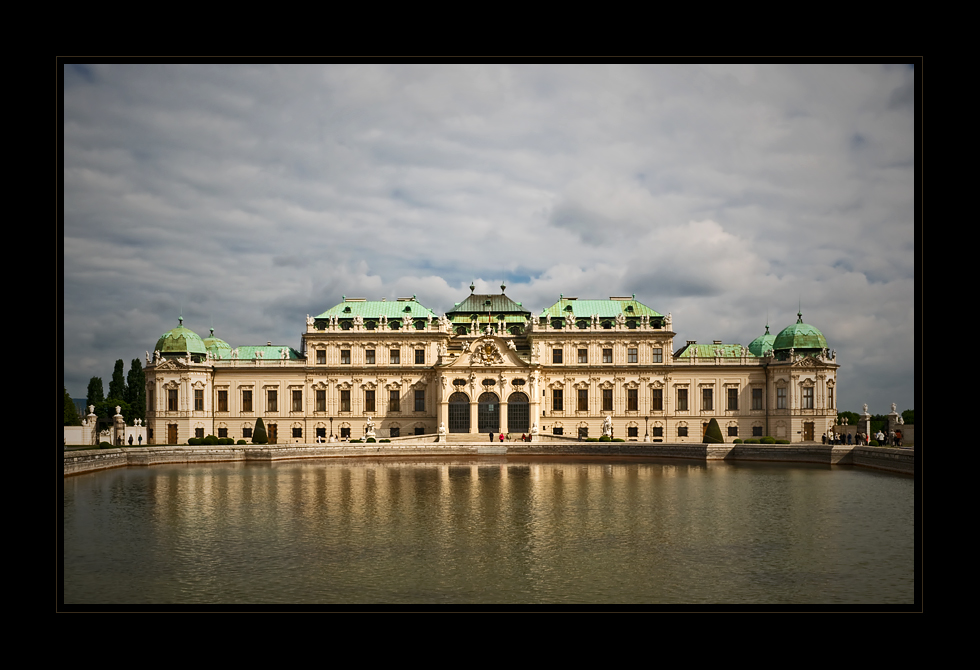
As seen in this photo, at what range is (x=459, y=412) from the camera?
264ft

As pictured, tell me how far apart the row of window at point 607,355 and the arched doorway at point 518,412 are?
20.9 ft

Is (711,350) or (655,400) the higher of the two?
(711,350)

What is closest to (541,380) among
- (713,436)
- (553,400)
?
(553,400)

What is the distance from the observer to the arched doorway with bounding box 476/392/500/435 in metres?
80.1

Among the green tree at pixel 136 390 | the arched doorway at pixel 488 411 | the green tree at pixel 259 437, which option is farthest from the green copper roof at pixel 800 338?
the green tree at pixel 136 390

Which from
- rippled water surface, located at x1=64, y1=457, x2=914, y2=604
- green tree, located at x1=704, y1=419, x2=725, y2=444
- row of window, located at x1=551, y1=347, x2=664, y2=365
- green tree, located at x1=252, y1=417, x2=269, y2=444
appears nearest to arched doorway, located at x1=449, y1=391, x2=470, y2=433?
row of window, located at x1=551, y1=347, x2=664, y2=365

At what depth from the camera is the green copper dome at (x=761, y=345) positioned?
88.7 metres

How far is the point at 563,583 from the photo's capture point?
21.3 m

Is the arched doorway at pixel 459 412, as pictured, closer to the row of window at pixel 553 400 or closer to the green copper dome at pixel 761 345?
the row of window at pixel 553 400

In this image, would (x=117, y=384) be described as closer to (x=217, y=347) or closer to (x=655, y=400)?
(x=217, y=347)

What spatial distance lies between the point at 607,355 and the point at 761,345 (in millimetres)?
19910

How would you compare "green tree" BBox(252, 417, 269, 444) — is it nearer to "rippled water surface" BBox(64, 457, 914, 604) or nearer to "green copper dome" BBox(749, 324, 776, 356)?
"rippled water surface" BBox(64, 457, 914, 604)
